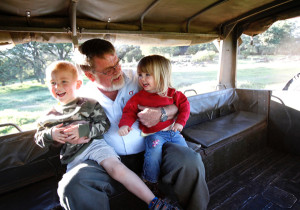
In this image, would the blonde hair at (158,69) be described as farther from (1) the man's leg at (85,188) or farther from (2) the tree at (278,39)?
(2) the tree at (278,39)

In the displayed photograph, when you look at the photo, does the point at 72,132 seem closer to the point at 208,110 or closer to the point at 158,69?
the point at 158,69

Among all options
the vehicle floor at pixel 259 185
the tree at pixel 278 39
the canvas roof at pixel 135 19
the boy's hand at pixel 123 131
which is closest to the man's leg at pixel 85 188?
the boy's hand at pixel 123 131

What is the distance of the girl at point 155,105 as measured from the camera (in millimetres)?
1681

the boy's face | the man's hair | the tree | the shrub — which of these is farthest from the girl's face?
the shrub

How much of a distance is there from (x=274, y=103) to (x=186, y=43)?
1.68m

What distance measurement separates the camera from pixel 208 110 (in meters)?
3.17

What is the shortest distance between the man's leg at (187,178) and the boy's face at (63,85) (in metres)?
0.97

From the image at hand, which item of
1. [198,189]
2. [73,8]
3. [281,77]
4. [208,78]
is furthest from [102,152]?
[281,77]

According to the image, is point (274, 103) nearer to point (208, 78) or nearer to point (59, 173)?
point (59, 173)

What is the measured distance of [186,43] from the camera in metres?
3.04

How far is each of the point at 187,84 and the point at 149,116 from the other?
1130 cm

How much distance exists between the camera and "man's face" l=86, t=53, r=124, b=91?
1780mm

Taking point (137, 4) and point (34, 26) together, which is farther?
point (137, 4)

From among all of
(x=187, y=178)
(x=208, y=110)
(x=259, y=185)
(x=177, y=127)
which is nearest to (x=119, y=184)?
(x=187, y=178)
